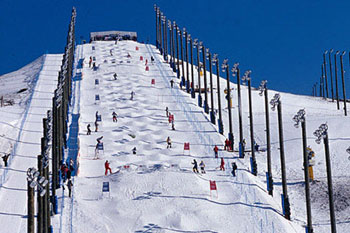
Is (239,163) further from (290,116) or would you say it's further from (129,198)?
(290,116)

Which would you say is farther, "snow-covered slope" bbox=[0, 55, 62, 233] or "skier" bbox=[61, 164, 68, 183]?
"skier" bbox=[61, 164, 68, 183]

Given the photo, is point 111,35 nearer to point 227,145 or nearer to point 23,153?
point 227,145

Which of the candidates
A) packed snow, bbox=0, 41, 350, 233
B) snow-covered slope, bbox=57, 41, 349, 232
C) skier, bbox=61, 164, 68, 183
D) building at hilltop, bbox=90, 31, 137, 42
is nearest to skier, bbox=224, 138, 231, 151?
packed snow, bbox=0, 41, 350, 233

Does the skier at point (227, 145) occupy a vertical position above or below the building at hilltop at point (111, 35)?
below

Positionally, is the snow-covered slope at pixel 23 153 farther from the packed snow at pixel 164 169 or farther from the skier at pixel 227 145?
the skier at pixel 227 145

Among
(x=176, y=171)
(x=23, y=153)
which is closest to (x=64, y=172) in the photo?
(x=176, y=171)

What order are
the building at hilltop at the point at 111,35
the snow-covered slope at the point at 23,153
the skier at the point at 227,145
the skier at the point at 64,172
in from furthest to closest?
the building at hilltop at the point at 111,35 → the skier at the point at 227,145 → the skier at the point at 64,172 → the snow-covered slope at the point at 23,153

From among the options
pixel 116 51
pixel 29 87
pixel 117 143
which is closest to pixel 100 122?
pixel 117 143

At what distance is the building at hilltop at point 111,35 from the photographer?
109 metres

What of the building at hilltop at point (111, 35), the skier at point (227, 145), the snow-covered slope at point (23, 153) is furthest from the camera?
the building at hilltop at point (111, 35)

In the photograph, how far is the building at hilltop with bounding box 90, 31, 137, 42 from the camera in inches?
4291

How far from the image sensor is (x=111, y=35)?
365 ft

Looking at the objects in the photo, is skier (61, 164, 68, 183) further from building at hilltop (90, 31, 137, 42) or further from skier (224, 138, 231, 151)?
building at hilltop (90, 31, 137, 42)

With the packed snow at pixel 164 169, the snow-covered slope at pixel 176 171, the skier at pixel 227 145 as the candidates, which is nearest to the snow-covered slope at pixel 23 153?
the packed snow at pixel 164 169
